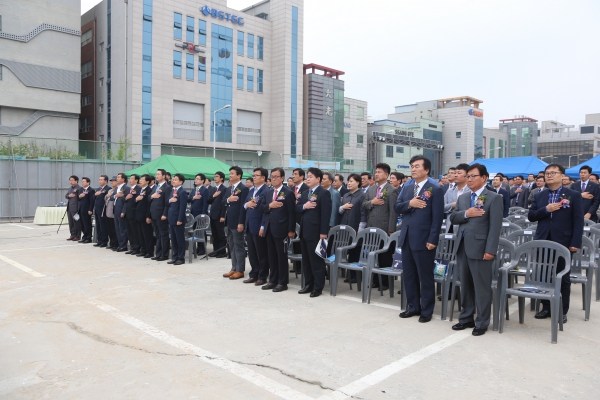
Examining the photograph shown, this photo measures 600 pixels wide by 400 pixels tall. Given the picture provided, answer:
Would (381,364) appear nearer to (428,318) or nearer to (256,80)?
(428,318)

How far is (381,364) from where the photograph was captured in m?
4.27

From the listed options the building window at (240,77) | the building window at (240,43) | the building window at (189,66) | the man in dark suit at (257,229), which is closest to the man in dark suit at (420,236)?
the man in dark suit at (257,229)

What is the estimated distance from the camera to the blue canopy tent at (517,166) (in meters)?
18.4

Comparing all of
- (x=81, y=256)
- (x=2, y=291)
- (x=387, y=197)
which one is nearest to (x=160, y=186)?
(x=81, y=256)

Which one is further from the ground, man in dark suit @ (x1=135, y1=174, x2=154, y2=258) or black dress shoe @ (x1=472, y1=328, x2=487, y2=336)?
man in dark suit @ (x1=135, y1=174, x2=154, y2=258)

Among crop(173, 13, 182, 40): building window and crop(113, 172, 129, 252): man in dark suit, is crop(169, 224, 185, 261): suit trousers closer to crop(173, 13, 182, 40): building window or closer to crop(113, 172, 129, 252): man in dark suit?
crop(113, 172, 129, 252): man in dark suit

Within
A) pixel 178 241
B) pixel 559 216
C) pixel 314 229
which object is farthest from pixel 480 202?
pixel 178 241

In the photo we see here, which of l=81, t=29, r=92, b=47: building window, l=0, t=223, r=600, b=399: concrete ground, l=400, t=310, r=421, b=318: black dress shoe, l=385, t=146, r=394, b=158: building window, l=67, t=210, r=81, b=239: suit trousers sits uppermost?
l=81, t=29, r=92, b=47: building window

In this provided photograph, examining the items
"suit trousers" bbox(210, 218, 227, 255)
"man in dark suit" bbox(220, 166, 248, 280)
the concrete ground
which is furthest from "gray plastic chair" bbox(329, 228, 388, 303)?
"suit trousers" bbox(210, 218, 227, 255)

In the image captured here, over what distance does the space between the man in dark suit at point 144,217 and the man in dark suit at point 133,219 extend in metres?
0.12

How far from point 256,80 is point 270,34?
5.44m

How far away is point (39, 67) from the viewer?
3781cm

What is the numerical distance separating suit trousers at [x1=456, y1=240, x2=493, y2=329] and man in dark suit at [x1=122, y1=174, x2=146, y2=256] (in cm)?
751

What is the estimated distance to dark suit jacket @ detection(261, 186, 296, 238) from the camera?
7234 millimetres
